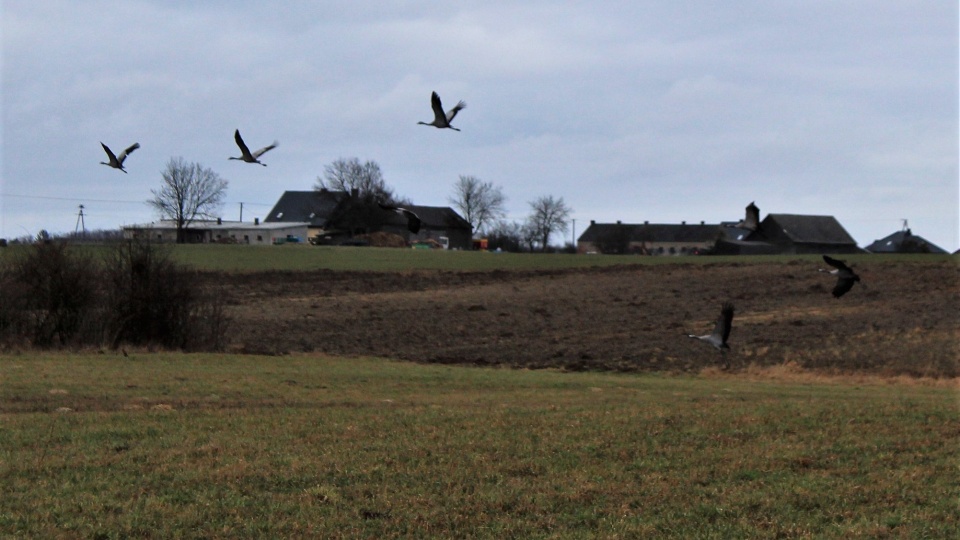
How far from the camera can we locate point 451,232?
424ft

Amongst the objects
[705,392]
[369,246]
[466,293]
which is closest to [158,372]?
[705,392]

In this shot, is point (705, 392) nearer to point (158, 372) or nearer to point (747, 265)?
point (158, 372)

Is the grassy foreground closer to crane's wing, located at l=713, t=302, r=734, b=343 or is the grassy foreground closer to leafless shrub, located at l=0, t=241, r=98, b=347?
crane's wing, located at l=713, t=302, r=734, b=343

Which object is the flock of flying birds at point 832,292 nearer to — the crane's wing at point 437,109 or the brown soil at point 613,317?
the crane's wing at point 437,109

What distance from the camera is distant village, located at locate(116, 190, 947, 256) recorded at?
64.7 meters

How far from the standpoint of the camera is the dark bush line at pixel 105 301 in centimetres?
3312

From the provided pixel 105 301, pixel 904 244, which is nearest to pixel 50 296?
pixel 105 301

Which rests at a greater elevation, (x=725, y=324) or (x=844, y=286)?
(x=844, y=286)

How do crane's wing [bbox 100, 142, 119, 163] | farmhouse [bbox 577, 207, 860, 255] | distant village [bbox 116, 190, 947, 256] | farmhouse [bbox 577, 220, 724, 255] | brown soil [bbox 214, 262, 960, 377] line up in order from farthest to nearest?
farmhouse [bbox 577, 220, 724, 255], farmhouse [bbox 577, 207, 860, 255], distant village [bbox 116, 190, 947, 256], brown soil [bbox 214, 262, 960, 377], crane's wing [bbox 100, 142, 119, 163]

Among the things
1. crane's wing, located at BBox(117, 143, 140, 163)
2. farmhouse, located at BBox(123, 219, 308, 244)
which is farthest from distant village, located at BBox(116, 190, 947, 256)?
crane's wing, located at BBox(117, 143, 140, 163)

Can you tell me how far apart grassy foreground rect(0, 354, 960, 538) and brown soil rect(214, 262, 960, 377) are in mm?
16099

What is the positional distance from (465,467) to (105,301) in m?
26.0

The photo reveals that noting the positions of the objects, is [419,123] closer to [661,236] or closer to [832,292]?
[832,292]

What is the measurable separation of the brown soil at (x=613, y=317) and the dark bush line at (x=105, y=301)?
2260 mm
